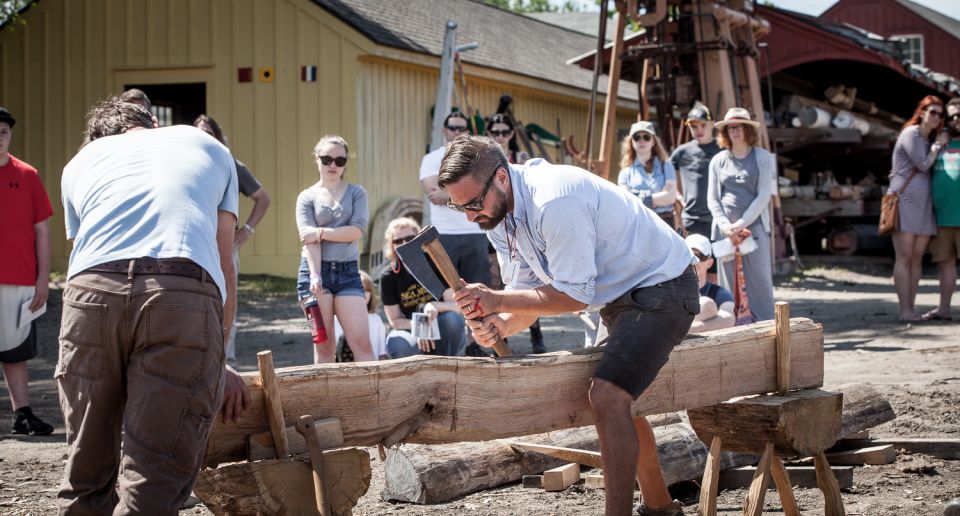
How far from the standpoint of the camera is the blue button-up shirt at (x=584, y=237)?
427 cm

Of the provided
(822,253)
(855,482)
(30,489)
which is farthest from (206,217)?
(822,253)

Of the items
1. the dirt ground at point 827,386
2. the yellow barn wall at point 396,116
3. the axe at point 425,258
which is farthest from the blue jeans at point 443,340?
the yellow barn wall at point 396,116

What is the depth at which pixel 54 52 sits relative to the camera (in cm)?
1834

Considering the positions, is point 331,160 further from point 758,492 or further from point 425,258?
point 758,492

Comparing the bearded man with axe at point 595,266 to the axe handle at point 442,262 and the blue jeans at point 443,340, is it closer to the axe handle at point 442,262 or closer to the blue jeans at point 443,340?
the axe handle at point 442,262

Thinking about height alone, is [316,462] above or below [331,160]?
below

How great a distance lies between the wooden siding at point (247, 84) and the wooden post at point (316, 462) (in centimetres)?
1339

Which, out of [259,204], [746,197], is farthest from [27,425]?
[746,197]

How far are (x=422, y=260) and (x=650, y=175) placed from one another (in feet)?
16.6

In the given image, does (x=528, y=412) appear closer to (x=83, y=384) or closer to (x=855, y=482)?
(x=83, y=384)

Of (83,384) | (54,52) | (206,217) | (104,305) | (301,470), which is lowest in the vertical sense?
(301,470)

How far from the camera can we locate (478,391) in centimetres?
431

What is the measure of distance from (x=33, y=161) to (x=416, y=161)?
628cm

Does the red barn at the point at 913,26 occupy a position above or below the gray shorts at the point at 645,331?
above
